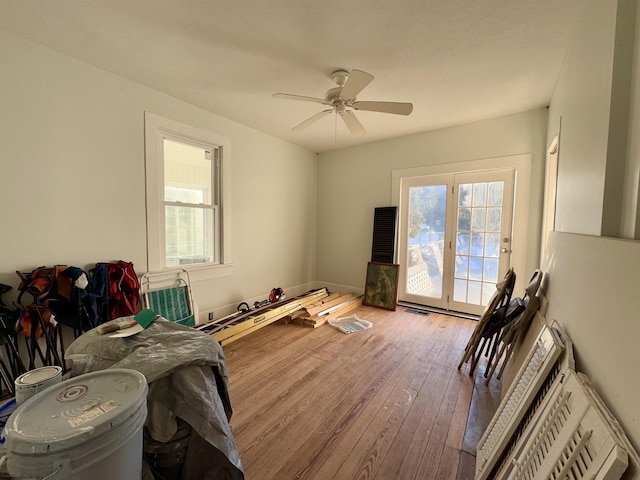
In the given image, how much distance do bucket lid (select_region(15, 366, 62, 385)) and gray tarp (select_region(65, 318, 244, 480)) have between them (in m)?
0.10

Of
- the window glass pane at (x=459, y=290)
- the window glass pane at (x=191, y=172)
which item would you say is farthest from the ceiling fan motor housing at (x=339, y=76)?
the window glass pane at (x=459, y=290)

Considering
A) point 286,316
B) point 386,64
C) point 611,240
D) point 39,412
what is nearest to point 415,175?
point 386,64

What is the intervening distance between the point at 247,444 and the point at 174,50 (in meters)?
2.87

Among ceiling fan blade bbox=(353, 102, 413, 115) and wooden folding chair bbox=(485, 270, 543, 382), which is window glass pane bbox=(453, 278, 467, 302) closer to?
wooden folding chair bbox=(485, 270, 543, 382)

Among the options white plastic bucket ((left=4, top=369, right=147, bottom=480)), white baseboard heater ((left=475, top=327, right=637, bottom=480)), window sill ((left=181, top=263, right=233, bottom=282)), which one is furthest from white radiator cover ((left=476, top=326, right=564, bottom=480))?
window sill ((left=181, top=263, right=233, bottom=282))

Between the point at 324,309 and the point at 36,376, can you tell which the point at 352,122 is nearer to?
the point at 324,309

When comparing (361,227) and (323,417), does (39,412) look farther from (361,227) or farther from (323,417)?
(361,227)

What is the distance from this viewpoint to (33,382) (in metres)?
0.96

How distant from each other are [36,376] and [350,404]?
174cm

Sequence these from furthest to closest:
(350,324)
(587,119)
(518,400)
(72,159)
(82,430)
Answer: (350,324)
(72,159)
(587,119)
(518,400)
(82,430)

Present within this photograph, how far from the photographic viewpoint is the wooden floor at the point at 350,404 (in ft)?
4.86

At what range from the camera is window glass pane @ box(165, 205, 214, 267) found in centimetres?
306

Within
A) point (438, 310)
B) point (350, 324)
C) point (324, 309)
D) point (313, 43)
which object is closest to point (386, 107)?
point (313, 43)

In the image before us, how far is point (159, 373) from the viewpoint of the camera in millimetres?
1026
